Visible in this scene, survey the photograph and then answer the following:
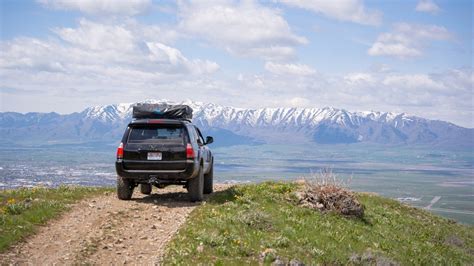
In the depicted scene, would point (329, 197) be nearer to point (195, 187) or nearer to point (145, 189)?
point (195, 187)

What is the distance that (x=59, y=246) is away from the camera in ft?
35.3

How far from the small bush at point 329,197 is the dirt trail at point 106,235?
469 cm

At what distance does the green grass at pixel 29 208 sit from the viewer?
440 inches

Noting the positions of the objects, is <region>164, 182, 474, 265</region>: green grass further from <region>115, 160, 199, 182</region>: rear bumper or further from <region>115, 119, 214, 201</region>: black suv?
<region>115, 119, 214, 201</region>: black suv

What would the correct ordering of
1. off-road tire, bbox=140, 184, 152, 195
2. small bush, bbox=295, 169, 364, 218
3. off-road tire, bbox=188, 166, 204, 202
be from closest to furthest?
1. off-road tire, bbox=188, 166, 204, 202
2. small bush, bbox=295, 169, 364, 218
3. off-road tire, bbox=140, 184, 152, 195

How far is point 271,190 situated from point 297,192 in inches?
61.7

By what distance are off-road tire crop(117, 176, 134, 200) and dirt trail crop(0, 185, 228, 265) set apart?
0.47 metres

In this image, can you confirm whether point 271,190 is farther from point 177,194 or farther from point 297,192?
point 177,194

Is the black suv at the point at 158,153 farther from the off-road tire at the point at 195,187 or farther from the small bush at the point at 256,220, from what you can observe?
the small bush at the point at 256,220

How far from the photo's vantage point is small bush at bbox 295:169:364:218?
18.3 m

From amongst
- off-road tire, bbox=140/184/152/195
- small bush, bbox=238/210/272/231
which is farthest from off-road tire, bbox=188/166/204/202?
off-road tire, bbox=140/184/152/195

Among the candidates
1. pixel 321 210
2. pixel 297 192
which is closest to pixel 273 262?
pixel 321 210

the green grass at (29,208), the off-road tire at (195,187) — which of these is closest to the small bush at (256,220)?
the off-road tire at (195,187)

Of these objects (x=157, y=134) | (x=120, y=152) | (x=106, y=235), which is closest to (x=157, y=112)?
(x=157, y=134)
